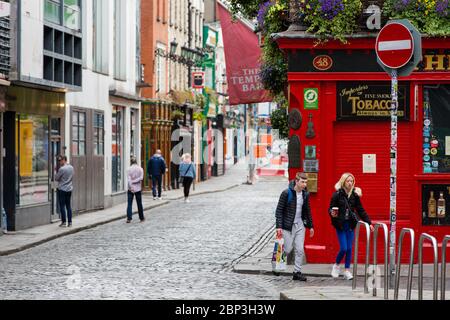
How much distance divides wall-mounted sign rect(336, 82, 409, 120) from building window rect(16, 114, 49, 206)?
10.7 meters

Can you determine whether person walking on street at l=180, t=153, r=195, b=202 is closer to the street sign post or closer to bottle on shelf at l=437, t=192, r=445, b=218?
bottle on shelf at l=437, t=192, r=445, b=218

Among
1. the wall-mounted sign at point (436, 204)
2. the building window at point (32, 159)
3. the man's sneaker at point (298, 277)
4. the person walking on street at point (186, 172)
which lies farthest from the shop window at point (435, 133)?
the person walking on street at point (186, 172)

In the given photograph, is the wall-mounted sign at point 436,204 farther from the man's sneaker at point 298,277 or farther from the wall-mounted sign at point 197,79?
the wall-mounted sign at point 197,79

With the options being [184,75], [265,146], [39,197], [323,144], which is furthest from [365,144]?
[265,146]

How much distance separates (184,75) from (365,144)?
4113 cm

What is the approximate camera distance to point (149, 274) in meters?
18.2

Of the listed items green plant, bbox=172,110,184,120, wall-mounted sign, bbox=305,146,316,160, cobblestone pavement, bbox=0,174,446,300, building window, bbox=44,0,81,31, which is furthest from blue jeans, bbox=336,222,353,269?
green plant, bbox=172,110,184,120

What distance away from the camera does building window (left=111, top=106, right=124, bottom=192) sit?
131ft

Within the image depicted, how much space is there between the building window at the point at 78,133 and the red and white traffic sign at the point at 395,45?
19885 millimetres

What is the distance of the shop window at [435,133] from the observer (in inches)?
780

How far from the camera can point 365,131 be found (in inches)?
784

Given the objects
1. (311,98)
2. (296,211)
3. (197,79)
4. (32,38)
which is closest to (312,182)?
(311,98)

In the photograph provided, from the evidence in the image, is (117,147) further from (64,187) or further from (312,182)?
(312,182)
